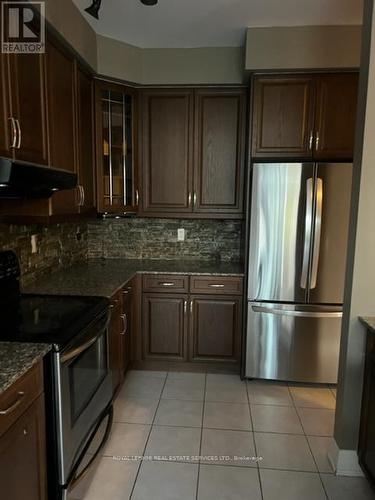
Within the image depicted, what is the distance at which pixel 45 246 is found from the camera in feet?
8.78

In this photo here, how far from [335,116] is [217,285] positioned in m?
1.56

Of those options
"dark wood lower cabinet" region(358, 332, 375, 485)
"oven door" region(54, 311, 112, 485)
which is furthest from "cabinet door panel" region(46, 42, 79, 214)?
"dark wood lower cabinet" region(358, 332, 375, 485)

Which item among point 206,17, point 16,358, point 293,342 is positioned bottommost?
point 293,342

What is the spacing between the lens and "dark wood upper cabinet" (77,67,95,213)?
8.28 feet

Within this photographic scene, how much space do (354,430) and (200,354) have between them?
1381 millimetres

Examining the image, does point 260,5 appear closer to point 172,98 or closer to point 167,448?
point 172,98

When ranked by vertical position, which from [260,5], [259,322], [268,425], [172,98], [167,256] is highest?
[260,5]

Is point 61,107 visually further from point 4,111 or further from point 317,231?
point 317,231

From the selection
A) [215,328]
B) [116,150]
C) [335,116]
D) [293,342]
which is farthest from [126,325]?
[335,116]

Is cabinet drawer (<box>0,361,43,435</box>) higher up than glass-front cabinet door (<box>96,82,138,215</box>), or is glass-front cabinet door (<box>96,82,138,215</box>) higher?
glass-front cabinet door (<box>96,82,138,215</box>)

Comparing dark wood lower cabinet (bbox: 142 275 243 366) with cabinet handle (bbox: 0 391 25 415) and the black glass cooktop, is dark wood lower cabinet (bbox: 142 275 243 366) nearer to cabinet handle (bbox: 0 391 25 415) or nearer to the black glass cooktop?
the black glass cooktop

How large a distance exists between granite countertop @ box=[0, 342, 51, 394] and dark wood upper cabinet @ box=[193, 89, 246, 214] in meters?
1.96

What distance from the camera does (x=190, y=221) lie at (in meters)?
3.43

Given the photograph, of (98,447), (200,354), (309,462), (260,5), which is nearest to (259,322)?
(200,354)
